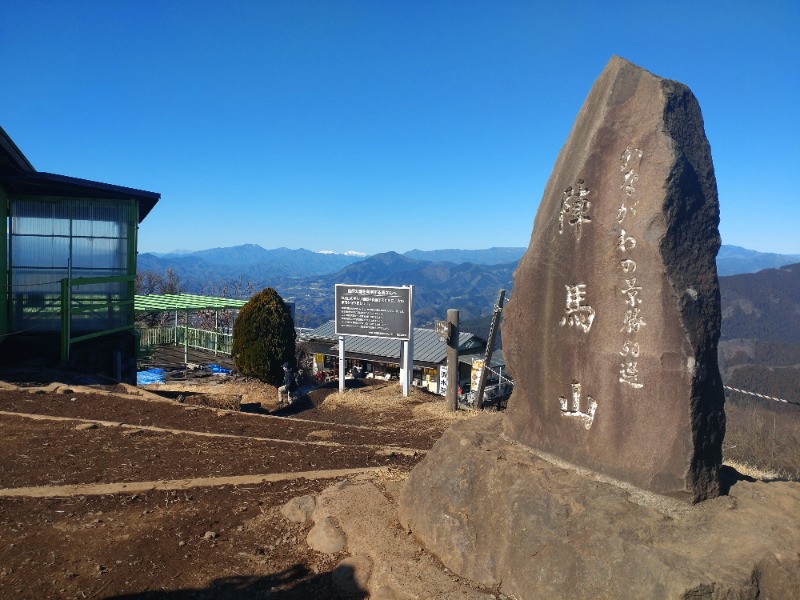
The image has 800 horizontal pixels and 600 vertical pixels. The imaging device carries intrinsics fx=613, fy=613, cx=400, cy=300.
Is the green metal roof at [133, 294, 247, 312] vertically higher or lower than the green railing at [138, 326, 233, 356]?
higher

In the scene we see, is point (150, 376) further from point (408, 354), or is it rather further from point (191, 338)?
point (408, 354)

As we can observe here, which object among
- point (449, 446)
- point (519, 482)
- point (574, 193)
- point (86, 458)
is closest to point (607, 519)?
point (519, 482)

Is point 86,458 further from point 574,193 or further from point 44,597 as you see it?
point 574,193

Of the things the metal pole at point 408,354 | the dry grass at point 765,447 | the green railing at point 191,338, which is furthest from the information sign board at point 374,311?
the green railing at point 191,338

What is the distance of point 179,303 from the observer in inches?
911

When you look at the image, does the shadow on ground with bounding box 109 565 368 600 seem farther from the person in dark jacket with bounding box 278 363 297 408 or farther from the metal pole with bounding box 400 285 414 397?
the person in dark jacket with bounding box 278 363 297 408

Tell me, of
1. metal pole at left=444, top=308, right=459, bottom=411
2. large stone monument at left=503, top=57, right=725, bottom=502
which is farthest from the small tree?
large stone monument at left=503, top=57, right=725, bottom=502

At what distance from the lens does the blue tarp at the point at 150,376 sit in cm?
1952

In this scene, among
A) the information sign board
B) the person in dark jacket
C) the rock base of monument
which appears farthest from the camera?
the person in dark jacket

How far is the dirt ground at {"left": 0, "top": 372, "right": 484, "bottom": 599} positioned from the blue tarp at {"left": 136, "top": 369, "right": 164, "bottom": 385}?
25.6 ft

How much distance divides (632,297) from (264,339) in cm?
1364

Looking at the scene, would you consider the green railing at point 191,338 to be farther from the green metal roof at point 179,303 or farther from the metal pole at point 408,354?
the metal pole at point 408,354

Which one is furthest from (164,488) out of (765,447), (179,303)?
(179,303)

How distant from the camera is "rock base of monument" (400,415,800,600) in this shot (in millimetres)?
3748
